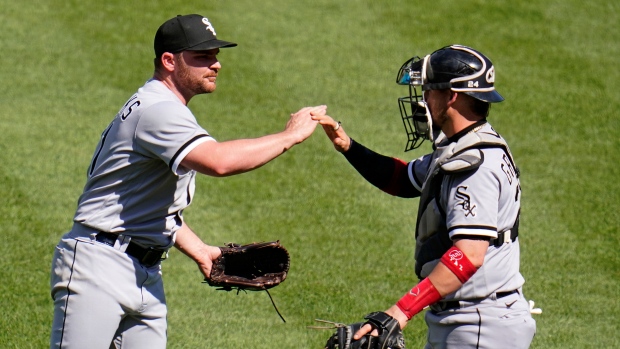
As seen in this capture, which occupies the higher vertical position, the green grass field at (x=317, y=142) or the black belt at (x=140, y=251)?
the black belt at (x=140, y=251)

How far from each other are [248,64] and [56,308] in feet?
21.2

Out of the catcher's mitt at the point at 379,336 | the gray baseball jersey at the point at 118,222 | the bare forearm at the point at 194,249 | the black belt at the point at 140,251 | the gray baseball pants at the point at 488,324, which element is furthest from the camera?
the bare forearm at the point at 194,249

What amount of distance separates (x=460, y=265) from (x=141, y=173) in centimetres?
158

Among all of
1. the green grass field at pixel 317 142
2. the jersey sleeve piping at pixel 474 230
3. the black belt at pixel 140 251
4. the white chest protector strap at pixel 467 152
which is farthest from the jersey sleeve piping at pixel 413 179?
the green grass field at pixel 317 142

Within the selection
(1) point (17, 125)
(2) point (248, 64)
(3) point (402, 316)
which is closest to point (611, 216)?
(2) point (248, 64)

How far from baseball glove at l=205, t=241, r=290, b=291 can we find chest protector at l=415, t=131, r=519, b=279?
3.81 ft

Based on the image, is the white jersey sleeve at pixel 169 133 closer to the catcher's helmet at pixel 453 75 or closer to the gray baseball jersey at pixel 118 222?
the gray baseball jersey at pixel 118 222

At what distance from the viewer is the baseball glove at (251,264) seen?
5213mm

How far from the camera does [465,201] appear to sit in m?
4.02

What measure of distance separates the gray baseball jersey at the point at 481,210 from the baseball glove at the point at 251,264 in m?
1.16

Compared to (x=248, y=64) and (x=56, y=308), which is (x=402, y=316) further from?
(x=248, y=64)

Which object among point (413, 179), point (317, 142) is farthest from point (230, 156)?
point (317, 142)

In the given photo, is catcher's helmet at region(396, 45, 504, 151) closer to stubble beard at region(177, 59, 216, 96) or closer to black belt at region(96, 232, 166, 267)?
stubble beard at region(177, 59, 216, 96)

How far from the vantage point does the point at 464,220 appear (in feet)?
13.1
